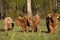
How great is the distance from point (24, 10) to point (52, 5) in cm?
467

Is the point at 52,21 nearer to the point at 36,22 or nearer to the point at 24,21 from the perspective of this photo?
the point at 36,22

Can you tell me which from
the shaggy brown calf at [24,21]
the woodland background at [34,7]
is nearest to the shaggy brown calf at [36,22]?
the shaggy brown calf at [24,21]

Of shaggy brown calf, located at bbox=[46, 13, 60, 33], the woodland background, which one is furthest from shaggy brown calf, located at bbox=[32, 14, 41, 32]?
the woodland background

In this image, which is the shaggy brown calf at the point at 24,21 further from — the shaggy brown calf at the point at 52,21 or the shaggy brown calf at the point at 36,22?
the shaggy brown calf at the point at 52,21

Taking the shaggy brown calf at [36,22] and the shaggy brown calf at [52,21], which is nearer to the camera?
the shaggy brown calf at [52,21]

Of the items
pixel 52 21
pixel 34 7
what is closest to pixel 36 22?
pixel 52 21

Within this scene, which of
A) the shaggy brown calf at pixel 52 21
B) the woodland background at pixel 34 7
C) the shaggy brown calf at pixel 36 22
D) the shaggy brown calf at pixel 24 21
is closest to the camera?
the shaggy brown calf at pixel 52 21

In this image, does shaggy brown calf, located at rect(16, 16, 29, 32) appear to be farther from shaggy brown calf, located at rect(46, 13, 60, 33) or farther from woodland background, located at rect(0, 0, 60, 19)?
woodland background, located at rect(0, 0, 60, 19)

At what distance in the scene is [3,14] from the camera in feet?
129

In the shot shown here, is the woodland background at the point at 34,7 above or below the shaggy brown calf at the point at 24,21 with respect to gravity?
above

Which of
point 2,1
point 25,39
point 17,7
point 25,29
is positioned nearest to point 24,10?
point 17,7

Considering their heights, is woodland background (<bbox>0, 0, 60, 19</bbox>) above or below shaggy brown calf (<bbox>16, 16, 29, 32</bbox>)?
above

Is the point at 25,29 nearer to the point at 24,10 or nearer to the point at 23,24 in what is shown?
the point at 23,24

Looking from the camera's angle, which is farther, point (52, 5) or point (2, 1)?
point (2, 1)
